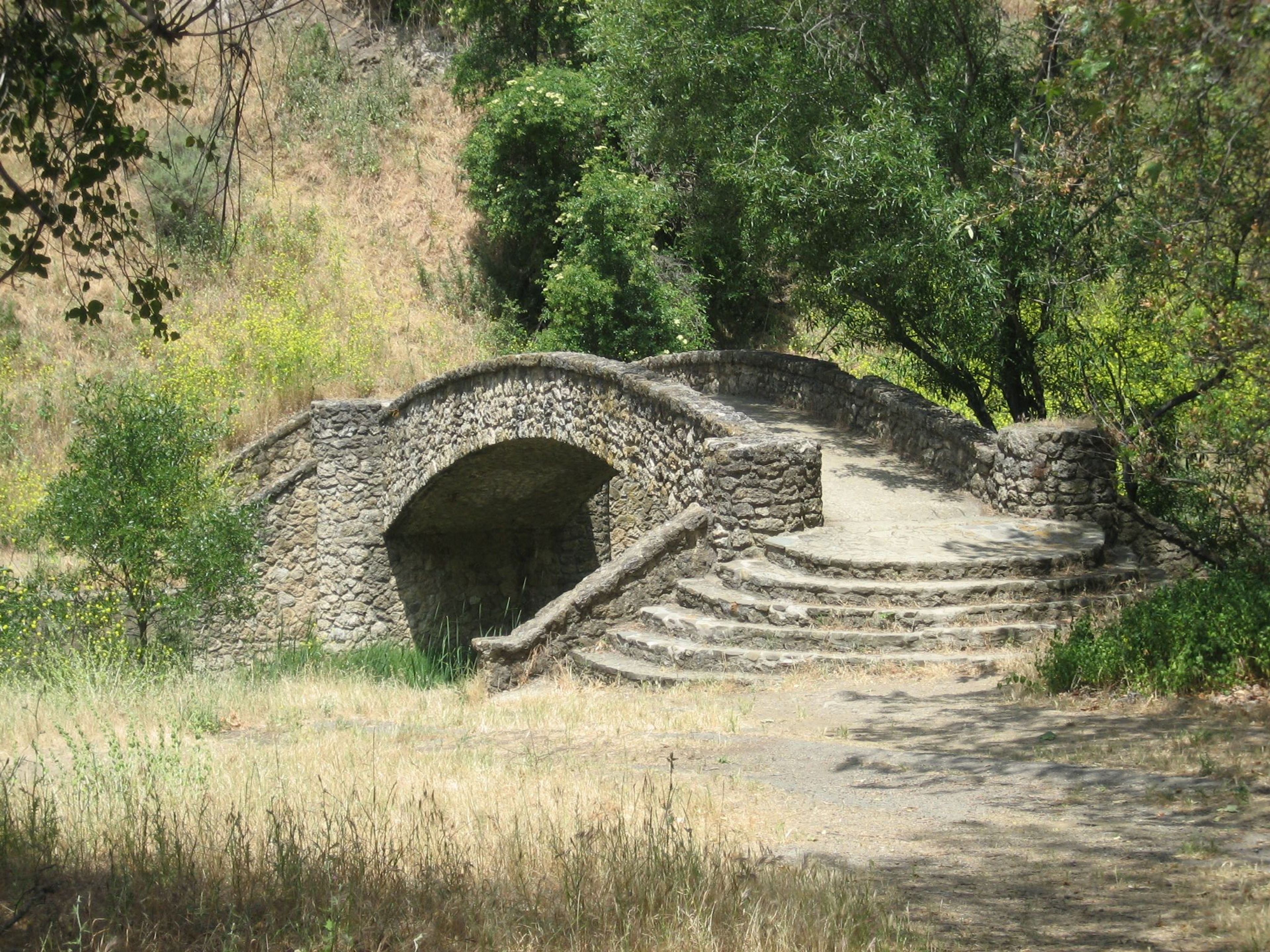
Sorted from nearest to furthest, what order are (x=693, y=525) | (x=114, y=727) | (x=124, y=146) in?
(x=124, y=146) < (x=114, y=727) < (x=693, y=525)

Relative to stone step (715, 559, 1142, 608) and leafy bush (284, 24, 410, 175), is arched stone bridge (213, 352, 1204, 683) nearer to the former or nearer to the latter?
stone step (715, 559, 1142, 608)

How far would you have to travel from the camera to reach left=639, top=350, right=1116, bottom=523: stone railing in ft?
43.2

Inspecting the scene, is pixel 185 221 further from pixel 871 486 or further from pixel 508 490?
pixel 871 486

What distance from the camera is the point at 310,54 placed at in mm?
32438

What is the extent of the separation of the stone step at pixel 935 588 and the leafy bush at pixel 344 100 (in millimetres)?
21950

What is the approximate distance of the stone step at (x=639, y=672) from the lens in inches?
435

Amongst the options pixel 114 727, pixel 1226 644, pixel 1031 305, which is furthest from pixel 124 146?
pixel 1031 305

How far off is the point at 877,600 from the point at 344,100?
2472cm

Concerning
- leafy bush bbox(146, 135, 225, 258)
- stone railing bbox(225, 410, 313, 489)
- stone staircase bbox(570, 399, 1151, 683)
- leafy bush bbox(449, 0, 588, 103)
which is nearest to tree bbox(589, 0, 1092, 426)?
stone staircase bbox(570, 399, 1151, 683)

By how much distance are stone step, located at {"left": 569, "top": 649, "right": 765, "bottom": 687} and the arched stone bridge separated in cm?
41

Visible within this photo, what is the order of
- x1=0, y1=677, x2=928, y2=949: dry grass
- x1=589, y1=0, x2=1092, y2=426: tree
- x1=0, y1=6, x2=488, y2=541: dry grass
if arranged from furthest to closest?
x1=0, y1=6, x2=488, y2=541: dry grass, x1=589, y1=0, x2=1092, y2=426: tree, x1=0, y1=677, x2=928, y2=949: dry grass

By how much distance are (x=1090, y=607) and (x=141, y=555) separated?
10.7m

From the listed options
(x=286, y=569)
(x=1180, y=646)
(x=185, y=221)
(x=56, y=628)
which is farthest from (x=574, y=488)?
(x=1180, y=646)

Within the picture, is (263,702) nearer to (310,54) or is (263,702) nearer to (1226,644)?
(1226,644)
